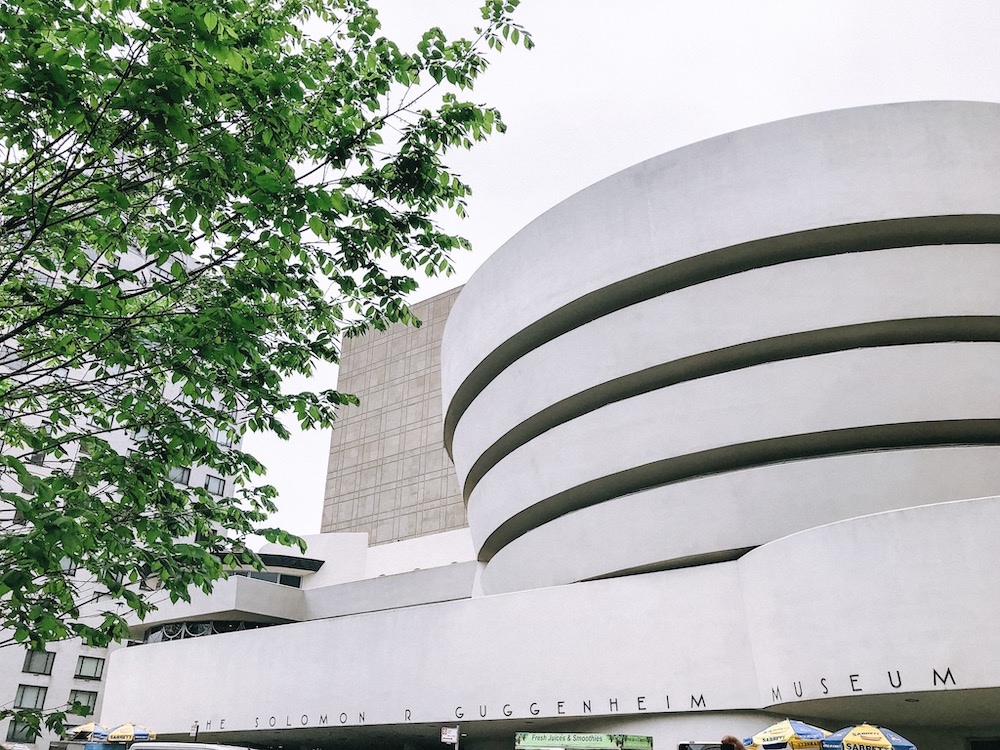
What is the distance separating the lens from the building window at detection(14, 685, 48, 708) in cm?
4025

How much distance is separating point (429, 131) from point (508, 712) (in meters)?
17.0

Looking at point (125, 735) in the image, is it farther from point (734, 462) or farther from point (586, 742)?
point (734, 462)

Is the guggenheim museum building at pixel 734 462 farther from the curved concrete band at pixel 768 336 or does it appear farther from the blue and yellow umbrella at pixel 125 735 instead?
the blue and yellow umbrella at pixel 125 735

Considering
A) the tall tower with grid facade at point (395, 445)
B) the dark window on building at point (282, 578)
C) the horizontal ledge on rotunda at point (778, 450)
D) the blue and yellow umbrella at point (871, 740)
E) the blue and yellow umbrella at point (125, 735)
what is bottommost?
the blue and yellow umbrella at point (871, 740)

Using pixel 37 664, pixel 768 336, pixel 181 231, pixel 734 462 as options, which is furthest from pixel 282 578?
pixel 181 231

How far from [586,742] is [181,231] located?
1414 cm

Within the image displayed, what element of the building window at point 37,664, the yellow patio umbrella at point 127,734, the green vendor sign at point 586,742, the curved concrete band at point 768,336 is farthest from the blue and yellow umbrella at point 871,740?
the building window at point 37,664

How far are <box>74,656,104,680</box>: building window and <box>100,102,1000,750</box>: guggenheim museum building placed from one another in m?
23.9

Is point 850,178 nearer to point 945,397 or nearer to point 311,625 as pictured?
point 945,397

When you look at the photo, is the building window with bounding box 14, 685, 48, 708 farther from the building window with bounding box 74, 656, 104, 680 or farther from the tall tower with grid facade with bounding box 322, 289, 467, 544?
the tall tower with grid facade with bounding box 322, 289, 467, 544

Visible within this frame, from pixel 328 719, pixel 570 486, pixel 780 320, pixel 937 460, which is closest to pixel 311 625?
pixel 328 719

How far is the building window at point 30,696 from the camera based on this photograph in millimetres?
40250

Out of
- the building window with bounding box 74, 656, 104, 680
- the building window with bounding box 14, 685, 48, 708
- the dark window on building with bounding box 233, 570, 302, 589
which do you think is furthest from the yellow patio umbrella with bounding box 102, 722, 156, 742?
the building window with bounding box 74, 656, 104, 680

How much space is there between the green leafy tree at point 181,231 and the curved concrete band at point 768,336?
13.1 metres
